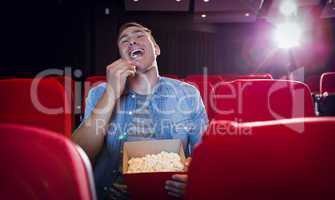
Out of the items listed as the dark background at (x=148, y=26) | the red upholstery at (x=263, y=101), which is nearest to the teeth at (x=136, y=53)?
the red upholstery at (x=263, y=101)

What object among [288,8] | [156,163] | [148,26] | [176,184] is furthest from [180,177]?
[148,26]

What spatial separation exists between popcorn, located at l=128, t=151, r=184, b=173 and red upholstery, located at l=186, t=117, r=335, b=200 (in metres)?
0.47

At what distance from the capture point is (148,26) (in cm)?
909

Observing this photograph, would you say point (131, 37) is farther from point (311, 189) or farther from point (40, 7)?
point (40, 7)

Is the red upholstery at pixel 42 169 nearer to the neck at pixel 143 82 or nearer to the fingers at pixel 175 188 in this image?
the fingers at pixel 175 188

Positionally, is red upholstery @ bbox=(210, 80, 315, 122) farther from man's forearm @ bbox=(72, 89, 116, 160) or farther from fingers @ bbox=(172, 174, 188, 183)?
fingers @ bbox=(172, 174, 188, 183)

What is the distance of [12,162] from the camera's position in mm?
643

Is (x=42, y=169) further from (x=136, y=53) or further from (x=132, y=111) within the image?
(x=136, y=53)

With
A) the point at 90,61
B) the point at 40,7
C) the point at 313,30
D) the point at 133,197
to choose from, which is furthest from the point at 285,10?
the point at 133,197

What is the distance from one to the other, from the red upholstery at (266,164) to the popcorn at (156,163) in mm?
466

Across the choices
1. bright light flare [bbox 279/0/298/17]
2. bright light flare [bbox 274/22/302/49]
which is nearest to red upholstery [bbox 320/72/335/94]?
bright light flare [bbox 279/0/298/17]

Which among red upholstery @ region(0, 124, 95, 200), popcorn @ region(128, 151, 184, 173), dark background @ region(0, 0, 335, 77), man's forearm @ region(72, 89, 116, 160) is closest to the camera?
red upholstery @ region(0, 124, 95, 200)

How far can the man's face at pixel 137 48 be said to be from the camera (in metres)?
1.85

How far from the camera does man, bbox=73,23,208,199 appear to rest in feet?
5.35
